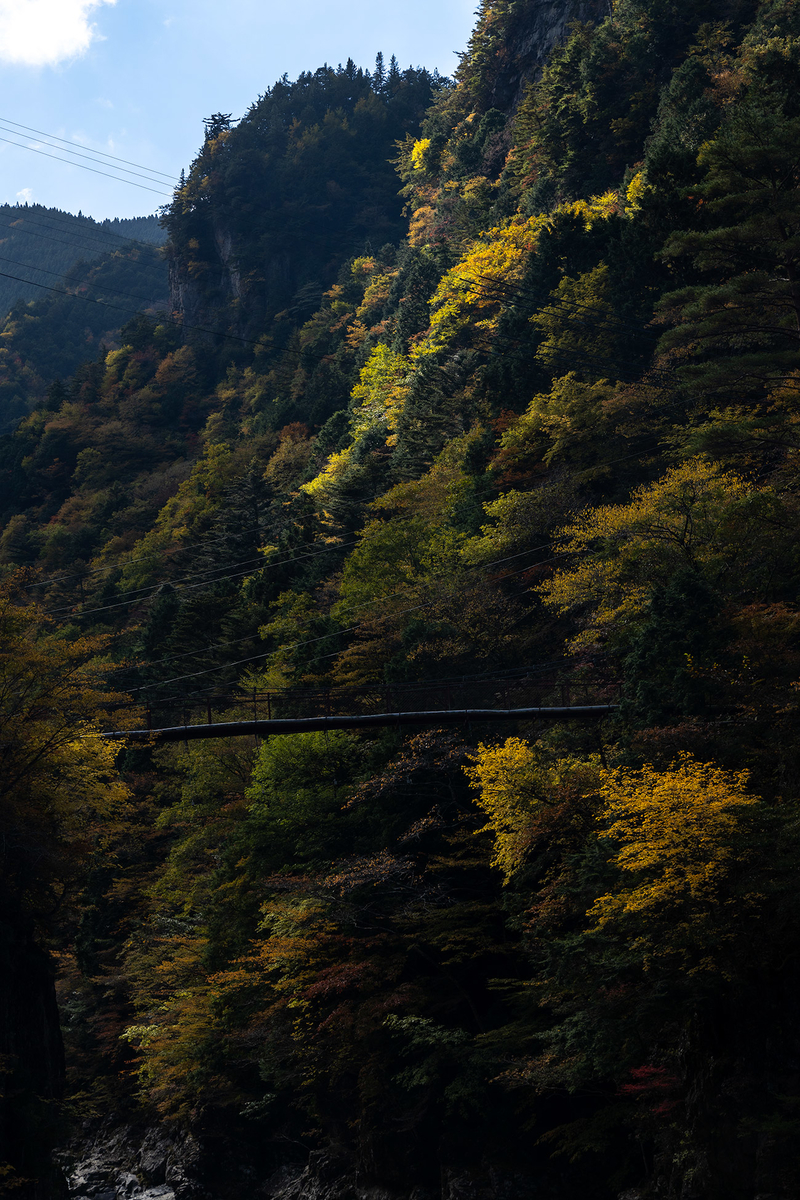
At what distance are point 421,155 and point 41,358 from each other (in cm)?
5869

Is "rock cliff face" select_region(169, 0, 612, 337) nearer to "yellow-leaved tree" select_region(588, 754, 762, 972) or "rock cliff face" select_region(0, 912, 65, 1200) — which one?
"rock cliff face" select_region(0, 912, 65, 1200)

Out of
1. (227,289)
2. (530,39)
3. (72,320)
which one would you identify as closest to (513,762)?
(530,39)

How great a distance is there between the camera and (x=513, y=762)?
724 inches

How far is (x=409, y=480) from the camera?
42.4 m

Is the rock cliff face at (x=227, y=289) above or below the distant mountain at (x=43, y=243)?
below

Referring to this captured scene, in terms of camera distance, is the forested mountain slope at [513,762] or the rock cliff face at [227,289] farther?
the rock cliff face at [227,289]

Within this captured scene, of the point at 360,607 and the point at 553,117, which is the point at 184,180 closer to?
the point at 553,117

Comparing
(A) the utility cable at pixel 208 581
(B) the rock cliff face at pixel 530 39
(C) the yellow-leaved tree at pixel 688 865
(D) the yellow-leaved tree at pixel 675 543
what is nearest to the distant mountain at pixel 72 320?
(B) the rock cliff face at pixel 530 39

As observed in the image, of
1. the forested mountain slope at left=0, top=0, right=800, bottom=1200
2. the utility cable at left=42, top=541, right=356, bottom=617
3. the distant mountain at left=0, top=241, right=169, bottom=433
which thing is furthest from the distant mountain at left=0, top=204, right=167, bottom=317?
the forested mountain slope at left=0, top=0, right=800, bottom=1200

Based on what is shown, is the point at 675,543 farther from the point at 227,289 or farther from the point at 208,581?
the point at 227,289

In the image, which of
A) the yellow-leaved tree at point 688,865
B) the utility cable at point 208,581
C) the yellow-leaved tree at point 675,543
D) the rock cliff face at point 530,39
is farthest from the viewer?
the rock cliff face at point 530,39

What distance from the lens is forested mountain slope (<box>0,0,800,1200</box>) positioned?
15156 millimetres

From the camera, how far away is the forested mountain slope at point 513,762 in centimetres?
1516

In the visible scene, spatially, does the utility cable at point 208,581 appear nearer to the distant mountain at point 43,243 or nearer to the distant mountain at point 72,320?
the distant mountain at point 72,320
